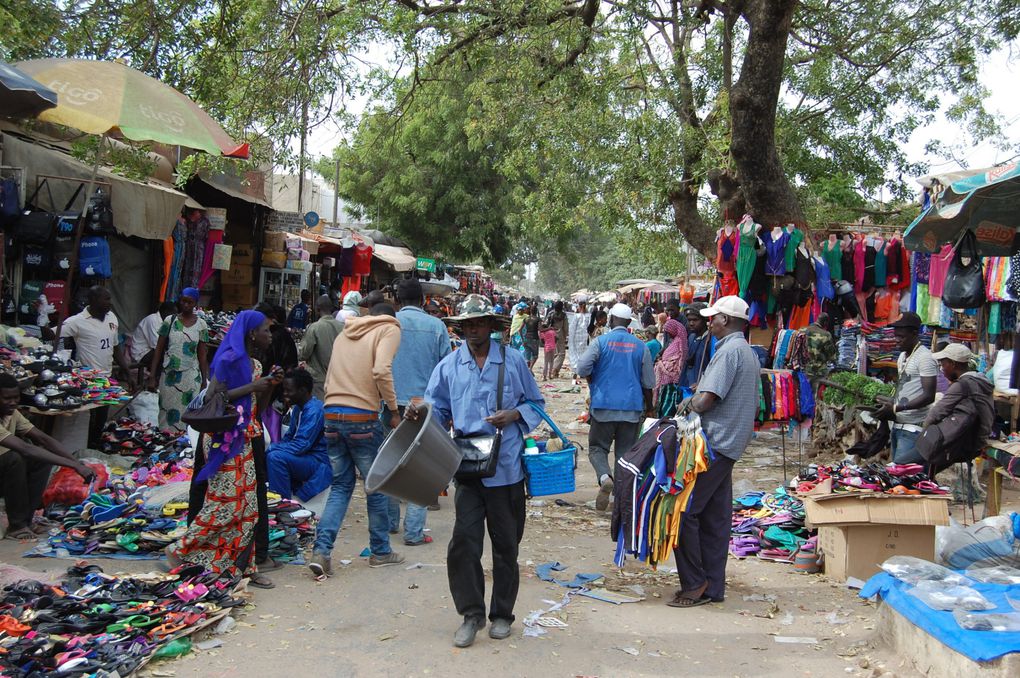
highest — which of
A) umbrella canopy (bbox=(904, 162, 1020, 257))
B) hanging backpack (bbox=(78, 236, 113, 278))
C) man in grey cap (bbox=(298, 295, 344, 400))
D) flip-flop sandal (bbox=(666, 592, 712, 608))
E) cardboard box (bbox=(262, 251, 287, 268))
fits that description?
umbrella canopy (bbox=(904, 162, 1020, 257))

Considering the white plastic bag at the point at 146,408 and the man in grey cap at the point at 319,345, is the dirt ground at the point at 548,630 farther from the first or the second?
the white plastic bag at the point at 146,408

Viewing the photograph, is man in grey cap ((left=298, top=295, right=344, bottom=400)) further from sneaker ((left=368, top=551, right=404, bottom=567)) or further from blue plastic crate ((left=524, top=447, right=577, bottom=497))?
blue plastic crate ((left=524, top=447, right=577, bottom=497))

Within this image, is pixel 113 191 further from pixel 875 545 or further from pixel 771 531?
pixel 875 545

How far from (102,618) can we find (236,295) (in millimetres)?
10487

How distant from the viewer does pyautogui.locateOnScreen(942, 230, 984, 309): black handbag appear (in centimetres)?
693

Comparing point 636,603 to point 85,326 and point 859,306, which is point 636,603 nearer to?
point 85,326

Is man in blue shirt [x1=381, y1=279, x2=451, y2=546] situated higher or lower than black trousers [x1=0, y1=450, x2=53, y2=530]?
higher

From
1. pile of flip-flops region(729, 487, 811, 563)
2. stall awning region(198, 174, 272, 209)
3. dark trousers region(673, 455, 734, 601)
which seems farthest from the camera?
stall awning region(198, 174, 272, 209)

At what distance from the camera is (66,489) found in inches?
273

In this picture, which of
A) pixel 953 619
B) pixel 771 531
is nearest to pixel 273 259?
pixel 771 531

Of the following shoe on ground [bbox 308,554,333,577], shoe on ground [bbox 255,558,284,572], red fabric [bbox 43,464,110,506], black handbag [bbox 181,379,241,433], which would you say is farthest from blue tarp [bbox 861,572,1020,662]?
red fabric [bbox 43,464,110,506]

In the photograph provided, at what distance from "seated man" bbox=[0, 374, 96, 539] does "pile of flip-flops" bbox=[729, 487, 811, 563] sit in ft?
16.7

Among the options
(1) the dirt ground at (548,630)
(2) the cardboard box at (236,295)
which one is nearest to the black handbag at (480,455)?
(1) the dirt ground at (548,630)

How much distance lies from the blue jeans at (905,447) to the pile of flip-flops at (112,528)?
5.63 meters
